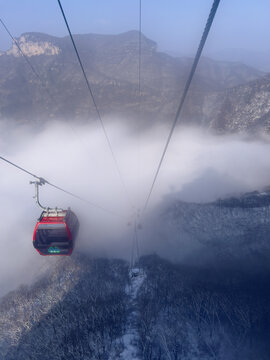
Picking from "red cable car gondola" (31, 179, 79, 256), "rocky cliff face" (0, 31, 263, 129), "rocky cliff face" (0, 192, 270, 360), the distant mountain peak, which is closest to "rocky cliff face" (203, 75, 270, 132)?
"rocky cliff face" (0, 31, 263, 129)

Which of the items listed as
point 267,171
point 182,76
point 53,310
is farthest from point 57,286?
point 182,76

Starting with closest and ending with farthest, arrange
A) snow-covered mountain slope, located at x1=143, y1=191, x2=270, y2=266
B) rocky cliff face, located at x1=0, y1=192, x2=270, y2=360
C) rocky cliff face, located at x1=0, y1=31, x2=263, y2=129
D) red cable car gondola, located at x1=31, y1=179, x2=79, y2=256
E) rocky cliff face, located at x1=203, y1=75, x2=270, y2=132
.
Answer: red cable car gondola, located at x1=31, y1=179, x2=79, y2=256, rocky cliff face, located at x1=0, y1=192, x2=270, y2=360, snow-covered mountain slope, located at x1=143, y1=191, x2=270, y2=266, rocky cliff face, located at x1=203, y1=75, x2=270, y2=132, rocky cliff face, located at x1=0, y1=31, x2=263, y2=129

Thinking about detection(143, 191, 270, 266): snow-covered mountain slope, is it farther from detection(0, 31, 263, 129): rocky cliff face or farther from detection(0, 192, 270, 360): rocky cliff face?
detection(0, 31, 263, 129): rocky cliff face

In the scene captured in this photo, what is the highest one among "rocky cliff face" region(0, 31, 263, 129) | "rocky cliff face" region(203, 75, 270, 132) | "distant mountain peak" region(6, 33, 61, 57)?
"distant mountain peak" region(6, 33, 61, 57)

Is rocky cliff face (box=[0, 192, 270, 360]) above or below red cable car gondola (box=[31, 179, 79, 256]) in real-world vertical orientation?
below

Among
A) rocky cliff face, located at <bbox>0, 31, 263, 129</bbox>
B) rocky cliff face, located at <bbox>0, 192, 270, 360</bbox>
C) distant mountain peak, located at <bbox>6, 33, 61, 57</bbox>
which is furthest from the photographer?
distant mountain peak, located at <bbox>6, 33, 61, 57</bbox>

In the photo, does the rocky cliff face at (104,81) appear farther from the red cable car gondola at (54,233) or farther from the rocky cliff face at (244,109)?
the red cable car gondola at (54,233)

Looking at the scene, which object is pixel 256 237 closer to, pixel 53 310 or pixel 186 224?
pixel 186 224
